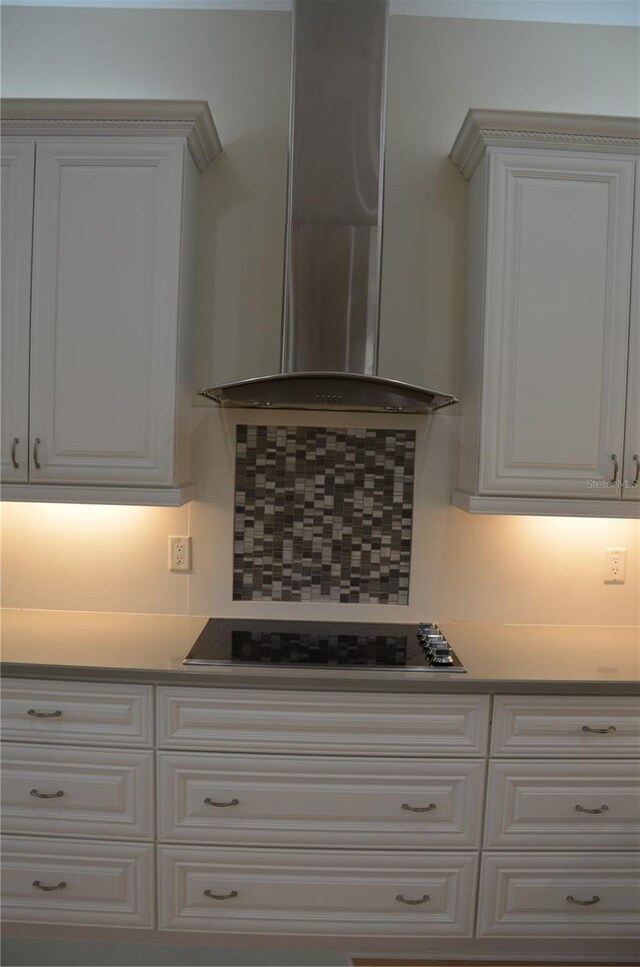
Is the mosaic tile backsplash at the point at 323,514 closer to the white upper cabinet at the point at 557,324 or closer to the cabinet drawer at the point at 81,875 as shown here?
the white upper cabinet at the point at 557,324

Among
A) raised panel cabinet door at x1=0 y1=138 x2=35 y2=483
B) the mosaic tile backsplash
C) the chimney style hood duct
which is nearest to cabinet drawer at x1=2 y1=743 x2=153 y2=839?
the mosaic tile backsplash

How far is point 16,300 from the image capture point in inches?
86.2

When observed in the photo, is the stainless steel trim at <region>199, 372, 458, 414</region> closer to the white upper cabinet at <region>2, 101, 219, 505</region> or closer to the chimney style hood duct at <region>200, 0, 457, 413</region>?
the chimney style hood duct at <region>200, 0, 457, 413</region>

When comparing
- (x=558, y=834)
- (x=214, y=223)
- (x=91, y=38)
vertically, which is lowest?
(x=558, y=834)

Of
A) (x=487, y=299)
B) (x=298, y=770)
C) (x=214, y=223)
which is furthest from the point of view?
(x=214, y=223)

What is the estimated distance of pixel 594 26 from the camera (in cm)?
249

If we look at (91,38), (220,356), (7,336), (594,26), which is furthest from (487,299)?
(91,38)

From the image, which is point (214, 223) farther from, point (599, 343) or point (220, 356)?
point (599, 343)

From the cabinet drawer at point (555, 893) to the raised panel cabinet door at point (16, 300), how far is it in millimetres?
1872

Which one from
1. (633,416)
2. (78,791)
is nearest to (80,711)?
(78,791)

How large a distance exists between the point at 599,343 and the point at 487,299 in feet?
1.22

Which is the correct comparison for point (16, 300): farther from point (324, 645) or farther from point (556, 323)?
point (556, 323)

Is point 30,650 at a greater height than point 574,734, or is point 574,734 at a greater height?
point 30,650

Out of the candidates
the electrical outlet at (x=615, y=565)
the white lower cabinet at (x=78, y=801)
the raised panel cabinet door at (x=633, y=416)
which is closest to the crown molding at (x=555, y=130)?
the raised panel cabinet door at (x=633, y=416)
